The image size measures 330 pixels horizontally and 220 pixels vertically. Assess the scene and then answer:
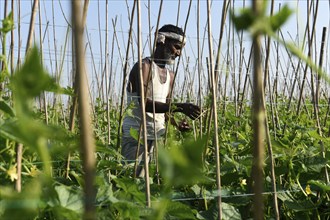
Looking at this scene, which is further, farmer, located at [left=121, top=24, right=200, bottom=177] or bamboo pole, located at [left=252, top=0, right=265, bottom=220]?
farmer, located at [left=121, top=24, right=200, bottom=177]

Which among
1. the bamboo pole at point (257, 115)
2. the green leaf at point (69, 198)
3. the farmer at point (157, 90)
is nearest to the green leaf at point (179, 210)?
the green leaf at point (69, 198)

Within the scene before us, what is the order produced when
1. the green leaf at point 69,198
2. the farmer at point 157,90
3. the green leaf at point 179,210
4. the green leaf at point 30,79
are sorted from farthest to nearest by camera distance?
the farmer at point 157,90 → the green leaf at point 179,210 → the green leaf at point 69,198 → the green leaf at point 30,79

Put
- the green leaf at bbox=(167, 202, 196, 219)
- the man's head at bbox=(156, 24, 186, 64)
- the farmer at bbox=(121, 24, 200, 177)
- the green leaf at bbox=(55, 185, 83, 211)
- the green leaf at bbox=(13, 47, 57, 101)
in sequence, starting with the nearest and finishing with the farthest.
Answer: the green leaf at bbox=(13, 47, 57, 101) → the green leaf at bbox=(55, 185, 83, 211) → the green leaf at bbox=(167, 202, 196, 219) → the farmer at bbox=(121, 24, 200, 177) → the man's head at bbox=(156, 24, 186, 64)

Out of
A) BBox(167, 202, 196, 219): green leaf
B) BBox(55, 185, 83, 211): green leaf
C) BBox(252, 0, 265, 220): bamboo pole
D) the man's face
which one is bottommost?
BBox(167, 202, 196, 219): green leaf

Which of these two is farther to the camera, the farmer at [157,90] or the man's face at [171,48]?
the man's face at [171,48]

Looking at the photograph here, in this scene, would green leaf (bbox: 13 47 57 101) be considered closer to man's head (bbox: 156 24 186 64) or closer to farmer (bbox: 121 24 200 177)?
farmer (bbox: 121 24 200 177)

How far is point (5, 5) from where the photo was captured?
1.06 metres

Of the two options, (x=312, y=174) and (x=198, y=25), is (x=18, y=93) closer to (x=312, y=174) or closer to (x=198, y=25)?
(x=312, y=174)

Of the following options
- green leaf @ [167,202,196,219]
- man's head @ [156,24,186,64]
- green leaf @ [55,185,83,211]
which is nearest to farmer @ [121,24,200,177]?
man's head @ [156,24,186,64]

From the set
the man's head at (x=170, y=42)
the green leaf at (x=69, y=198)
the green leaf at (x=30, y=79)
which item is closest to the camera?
the green leaf at (x=30, y=79)

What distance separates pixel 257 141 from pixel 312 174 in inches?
52.8

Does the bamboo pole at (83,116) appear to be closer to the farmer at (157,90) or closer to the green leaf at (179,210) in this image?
the green leaf at (179,210)

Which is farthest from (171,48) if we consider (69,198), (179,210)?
(69,198)

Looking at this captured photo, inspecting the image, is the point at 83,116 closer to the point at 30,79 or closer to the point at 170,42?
the point at 30,79
